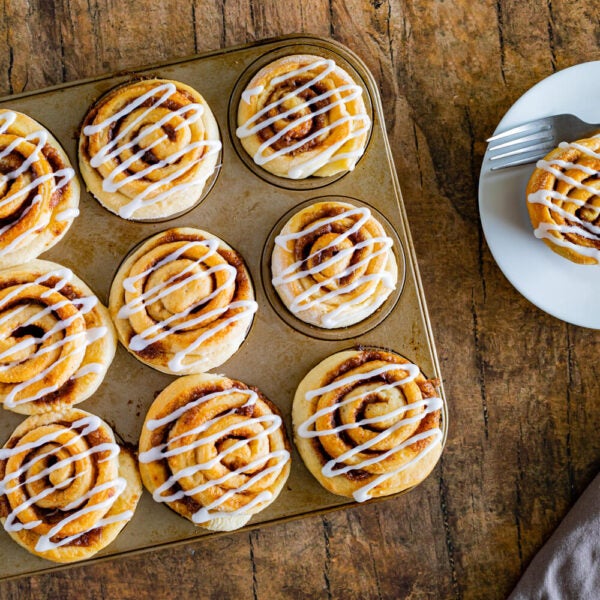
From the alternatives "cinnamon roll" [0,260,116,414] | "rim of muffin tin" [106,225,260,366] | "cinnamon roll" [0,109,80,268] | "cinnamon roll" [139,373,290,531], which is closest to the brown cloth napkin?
"cinnamon roll" [139,373,290,531]

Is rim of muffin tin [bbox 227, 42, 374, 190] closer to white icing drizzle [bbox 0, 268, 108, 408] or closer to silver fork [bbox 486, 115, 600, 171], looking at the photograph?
silver fork [bbox 486, 115, 600, 171]

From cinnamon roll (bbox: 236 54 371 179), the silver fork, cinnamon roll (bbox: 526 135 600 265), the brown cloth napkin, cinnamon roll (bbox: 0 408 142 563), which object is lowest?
the brown cloth napkin

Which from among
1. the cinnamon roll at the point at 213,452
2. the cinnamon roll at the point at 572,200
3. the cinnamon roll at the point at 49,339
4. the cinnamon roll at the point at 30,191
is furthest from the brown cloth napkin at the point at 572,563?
the cinnamon roll at the point at 30,191

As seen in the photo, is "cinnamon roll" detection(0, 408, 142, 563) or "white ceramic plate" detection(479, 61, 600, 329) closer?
"cinnamon roll" detection(0, 408, 142, 563)

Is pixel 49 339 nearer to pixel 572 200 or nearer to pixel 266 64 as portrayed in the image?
pixel 266 64

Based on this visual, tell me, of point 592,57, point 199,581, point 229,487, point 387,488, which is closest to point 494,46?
point 592,57
